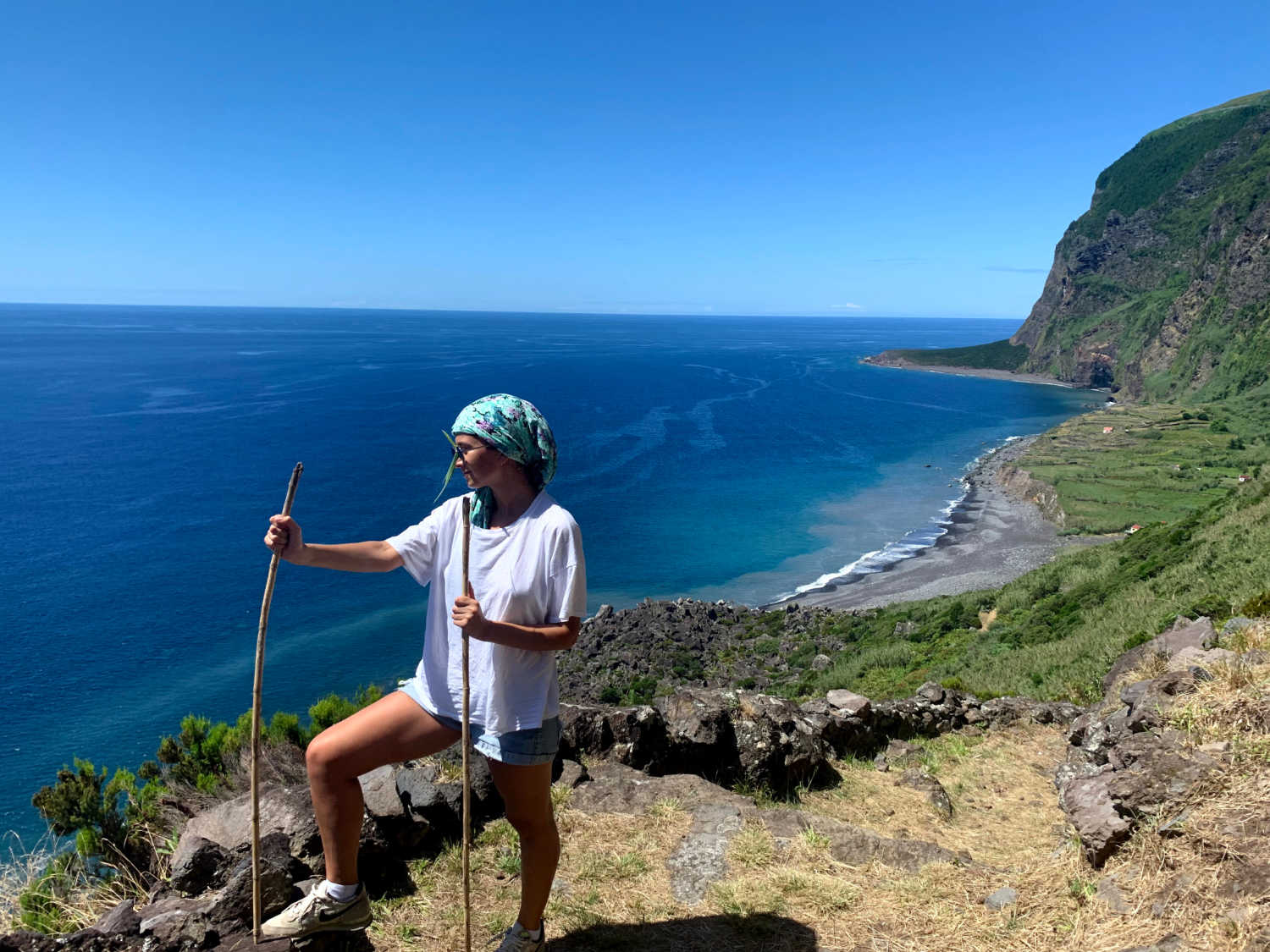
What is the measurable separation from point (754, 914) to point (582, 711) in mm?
2707

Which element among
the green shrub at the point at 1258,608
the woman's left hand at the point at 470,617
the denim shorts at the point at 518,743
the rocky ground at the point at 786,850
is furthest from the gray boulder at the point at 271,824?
the green shrub at the point at 1258,608

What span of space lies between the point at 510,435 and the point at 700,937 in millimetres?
2988

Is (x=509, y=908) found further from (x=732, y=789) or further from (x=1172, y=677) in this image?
(x=1172, y=677)

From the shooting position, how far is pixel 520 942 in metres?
3.60

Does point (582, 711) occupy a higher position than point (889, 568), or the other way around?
point (582, 711)

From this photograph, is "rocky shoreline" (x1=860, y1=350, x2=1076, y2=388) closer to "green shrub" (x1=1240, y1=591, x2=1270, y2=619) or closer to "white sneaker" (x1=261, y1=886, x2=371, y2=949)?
"green shrub" (x1=1240, y1=591, x2=1270, y2=619)

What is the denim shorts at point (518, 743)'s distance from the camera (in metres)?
3.22

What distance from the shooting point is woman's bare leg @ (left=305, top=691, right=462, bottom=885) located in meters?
3.24

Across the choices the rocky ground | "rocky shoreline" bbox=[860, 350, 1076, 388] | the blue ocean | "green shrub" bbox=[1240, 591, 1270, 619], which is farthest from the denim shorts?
"rocky shoreline" bbox=[860, 350, 1076, 388]

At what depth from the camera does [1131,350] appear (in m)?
133

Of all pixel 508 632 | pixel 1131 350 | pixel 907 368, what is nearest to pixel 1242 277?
pixel 1131 350

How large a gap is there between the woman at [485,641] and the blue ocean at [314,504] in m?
24.3

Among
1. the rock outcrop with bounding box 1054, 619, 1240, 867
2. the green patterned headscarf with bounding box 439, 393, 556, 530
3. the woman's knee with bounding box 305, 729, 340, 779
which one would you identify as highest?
the green patterned headscarf with bounding box 439, 393, 556, 530

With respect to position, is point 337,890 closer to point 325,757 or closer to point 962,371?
point 325,757
